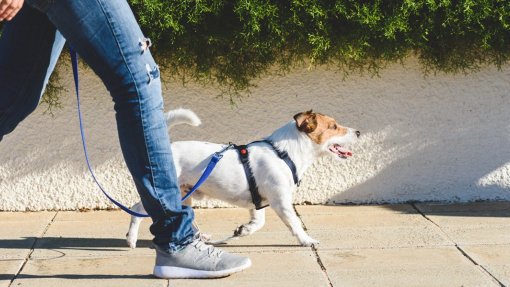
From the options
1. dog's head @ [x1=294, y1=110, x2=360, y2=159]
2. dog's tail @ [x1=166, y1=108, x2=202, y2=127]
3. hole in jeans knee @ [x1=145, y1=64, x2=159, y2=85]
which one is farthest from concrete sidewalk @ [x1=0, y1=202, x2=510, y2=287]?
hole in jeans knee @ [x1=145, y1=64, x2=159, y2=85]

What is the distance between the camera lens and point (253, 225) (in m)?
4.85

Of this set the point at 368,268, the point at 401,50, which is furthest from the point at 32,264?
the point at 401,50

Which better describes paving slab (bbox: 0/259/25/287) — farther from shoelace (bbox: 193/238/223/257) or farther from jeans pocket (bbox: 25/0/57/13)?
jeans pocket (bbox: 25/0/57/13)

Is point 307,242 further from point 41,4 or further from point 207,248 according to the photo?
point 41,4

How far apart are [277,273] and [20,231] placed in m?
1.97

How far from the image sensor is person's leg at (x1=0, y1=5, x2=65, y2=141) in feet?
11.8

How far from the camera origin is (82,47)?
335cm

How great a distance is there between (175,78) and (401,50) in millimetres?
1596

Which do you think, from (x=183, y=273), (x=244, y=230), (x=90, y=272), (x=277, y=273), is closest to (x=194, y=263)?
(x=183, y=273)

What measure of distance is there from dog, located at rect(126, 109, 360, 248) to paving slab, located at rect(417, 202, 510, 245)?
951 millimetres

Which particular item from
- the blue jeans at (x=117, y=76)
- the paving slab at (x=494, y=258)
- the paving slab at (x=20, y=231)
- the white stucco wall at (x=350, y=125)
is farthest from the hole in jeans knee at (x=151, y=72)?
the white stucco wall at (x=350, y=125)

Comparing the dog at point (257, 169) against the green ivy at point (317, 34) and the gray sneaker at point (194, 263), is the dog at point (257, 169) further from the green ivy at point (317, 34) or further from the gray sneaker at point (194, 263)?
the gray sneaker at point (194, 263)

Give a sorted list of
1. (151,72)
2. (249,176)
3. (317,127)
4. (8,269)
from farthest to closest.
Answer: (317,127) → (249,176) → (8,269) → (151,72)

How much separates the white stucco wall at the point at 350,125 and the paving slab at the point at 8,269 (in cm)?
145
